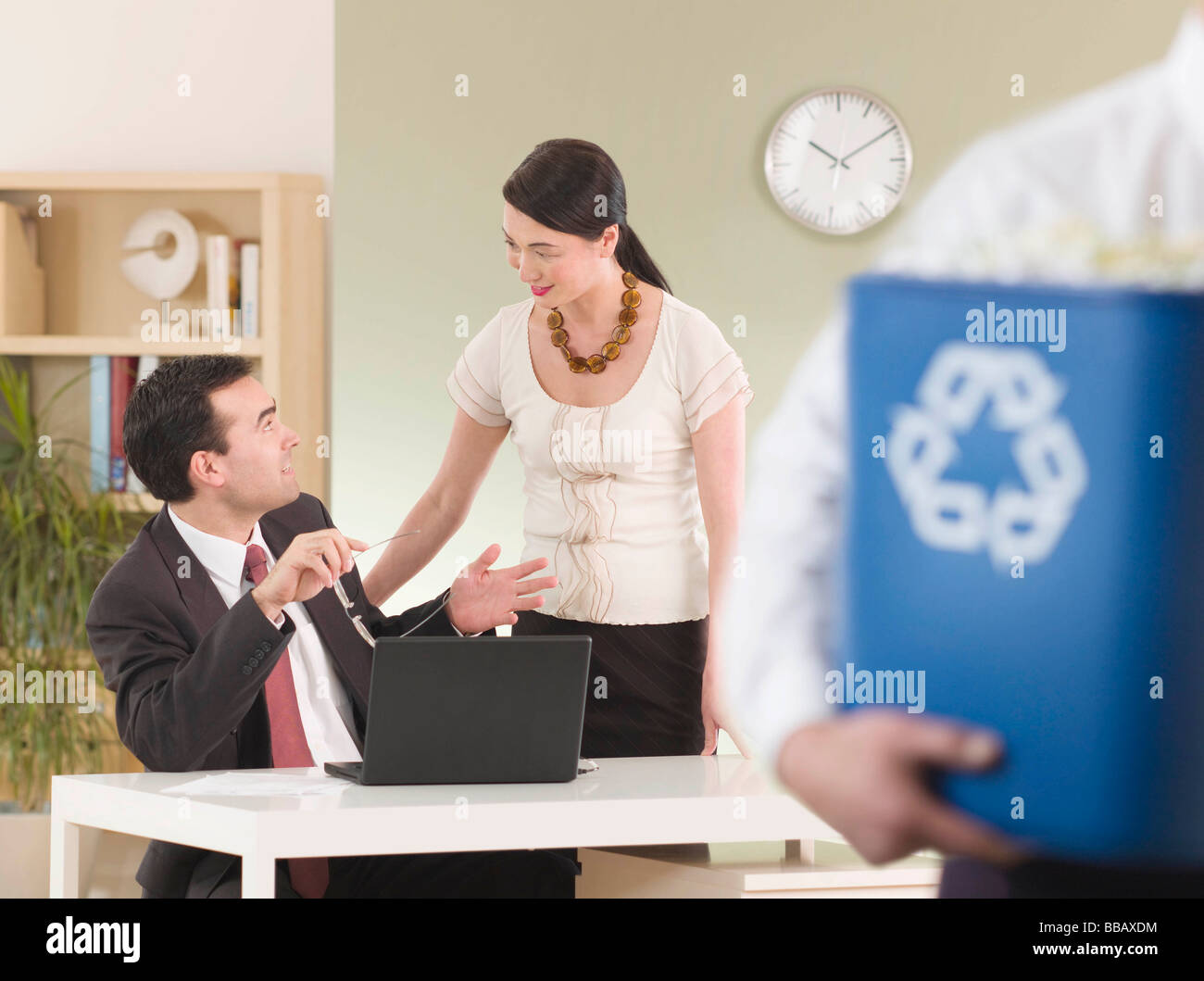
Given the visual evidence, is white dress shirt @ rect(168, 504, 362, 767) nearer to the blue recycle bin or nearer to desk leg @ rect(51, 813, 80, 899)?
desk leg @ rect(51, 813, 80, 899)

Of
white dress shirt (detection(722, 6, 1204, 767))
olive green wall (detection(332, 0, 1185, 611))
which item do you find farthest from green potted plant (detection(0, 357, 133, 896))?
white dress shirt (detection(722, 6, 1204, 767))

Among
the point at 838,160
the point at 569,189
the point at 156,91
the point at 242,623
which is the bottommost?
the point at 242,623

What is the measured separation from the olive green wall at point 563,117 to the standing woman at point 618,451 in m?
1.37

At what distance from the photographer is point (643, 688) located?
240 cm

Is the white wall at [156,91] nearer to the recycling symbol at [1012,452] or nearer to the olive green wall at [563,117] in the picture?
the olive green wall at [563,117]

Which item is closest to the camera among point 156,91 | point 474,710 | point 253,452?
point 474,710

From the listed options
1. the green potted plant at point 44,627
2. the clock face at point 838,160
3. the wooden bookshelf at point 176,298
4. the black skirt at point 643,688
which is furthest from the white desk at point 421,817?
the clock face at point 838,160

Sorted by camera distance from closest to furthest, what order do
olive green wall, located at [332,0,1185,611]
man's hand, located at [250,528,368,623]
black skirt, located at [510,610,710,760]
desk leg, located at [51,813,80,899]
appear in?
desk leg, located at [51,813,80,899] < man's hand, located at [250,528,368,623] < black skirt, located at [510,610,710,760] < olive green wall, located at [332,0,1185,611]

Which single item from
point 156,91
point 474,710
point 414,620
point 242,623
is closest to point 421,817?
point 474,710

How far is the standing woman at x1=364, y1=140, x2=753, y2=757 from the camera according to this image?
7.72ft

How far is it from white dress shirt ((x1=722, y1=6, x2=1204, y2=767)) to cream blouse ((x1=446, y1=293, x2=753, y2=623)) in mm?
1921

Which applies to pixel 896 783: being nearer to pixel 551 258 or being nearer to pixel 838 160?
pixel 551 258

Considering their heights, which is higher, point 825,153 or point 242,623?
point 825,153

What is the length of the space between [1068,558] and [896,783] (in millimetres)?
75
